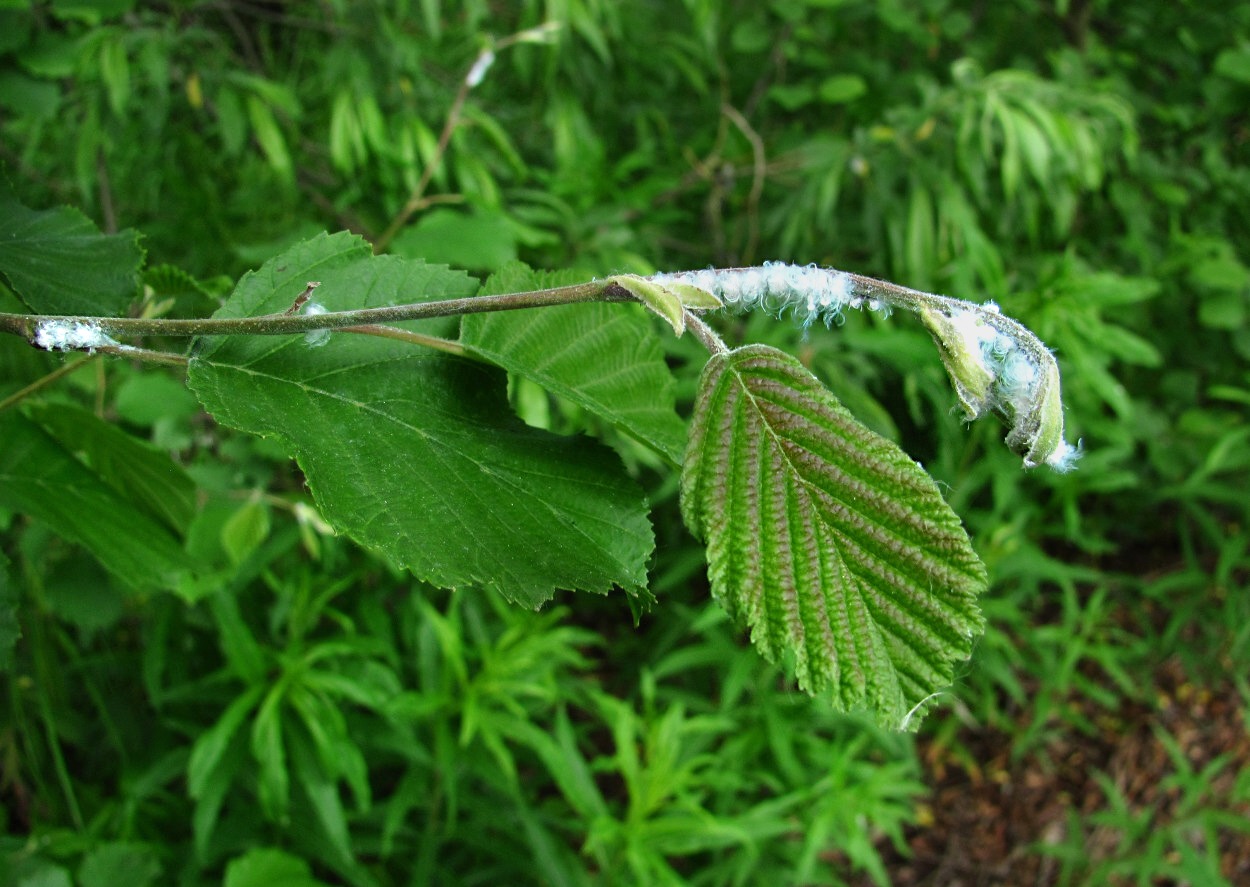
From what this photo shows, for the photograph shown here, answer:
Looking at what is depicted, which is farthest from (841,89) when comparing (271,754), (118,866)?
(118,866)

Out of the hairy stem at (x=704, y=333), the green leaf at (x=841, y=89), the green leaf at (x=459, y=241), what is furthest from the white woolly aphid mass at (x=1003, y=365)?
the green leaf at (x=841, y=89)

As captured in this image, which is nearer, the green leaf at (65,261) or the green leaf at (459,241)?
the green leaf at (65,261)

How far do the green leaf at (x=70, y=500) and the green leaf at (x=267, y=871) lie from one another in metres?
0.82

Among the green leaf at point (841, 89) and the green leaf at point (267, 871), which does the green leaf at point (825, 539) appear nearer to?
the green leaf at point (267, 871)

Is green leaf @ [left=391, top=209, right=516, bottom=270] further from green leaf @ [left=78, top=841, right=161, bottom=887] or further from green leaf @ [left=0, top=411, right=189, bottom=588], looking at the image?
green leaf @ [left=78, top=841, right=161, bottom=887]

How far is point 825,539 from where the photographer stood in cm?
44

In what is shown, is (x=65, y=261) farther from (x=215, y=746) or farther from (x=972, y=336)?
(x=215, y=746)

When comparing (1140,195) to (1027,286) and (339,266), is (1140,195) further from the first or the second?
(339,266)

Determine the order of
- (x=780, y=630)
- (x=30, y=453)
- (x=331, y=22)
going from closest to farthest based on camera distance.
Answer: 1. (x=780, y=630)
2. (x=30, y=453)
3. (x=331, y=22)

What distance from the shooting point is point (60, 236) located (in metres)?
0.62

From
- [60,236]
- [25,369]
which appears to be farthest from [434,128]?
[60,236]

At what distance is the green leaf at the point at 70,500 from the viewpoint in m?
0.65

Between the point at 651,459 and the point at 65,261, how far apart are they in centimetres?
121

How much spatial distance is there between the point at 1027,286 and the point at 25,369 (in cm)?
200
